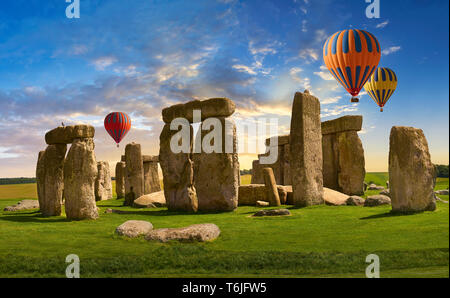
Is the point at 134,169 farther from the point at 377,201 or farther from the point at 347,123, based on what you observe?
the point at 377,201

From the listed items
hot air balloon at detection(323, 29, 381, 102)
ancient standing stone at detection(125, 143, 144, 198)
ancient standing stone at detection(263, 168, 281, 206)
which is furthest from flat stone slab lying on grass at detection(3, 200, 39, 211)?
hot air balloon at detection(323, 29, 381, 102)

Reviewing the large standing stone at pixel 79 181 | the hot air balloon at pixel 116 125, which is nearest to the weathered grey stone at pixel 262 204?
the large standing stone at pixel 79 181

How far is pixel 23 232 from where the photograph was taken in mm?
10453

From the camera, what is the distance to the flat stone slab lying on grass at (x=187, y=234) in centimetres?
865

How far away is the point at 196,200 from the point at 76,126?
224 inches

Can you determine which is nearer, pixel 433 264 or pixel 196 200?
pixel 433 264

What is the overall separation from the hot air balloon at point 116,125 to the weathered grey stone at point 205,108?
16.8 m

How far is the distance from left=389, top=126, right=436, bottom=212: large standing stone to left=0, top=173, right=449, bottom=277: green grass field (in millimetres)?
585

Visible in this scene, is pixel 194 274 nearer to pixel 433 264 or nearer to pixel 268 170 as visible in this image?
pixel 433 264

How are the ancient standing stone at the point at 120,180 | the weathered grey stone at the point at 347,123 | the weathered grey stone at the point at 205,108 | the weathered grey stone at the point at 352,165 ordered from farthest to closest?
the ancient standing stone at the point at 120,180 < the weathered grey stone at the point at 347,123 < the weathered grey stone at the point at 352,165 < the weathered grey stone at the point at 205,108

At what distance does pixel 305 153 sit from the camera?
51.1ft

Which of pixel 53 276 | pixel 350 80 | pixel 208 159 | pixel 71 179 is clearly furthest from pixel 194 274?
pixel 350 80

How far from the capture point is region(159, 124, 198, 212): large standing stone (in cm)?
1602

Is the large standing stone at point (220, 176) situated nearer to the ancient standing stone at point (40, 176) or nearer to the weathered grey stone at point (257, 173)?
the ancient standing stone at point (40, 176)
